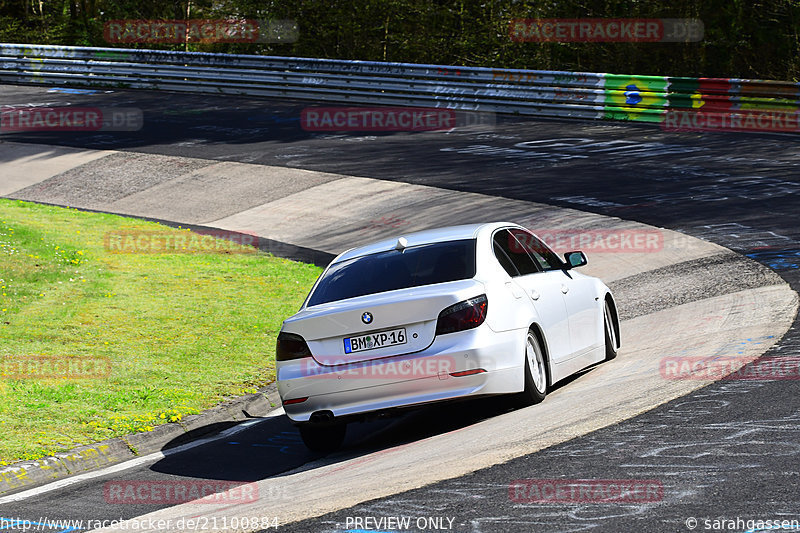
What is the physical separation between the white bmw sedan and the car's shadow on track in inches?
8.3

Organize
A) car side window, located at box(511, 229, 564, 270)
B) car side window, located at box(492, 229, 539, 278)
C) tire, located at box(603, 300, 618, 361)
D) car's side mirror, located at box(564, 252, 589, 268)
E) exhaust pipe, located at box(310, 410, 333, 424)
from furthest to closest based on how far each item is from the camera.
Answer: tire, located at box(603, 300, 618, 361), car's side mirror, located at box(564, 252, 589, 268), car side window, located at box(511, 229, 564, 270), car side window, located at box(492, 229, 539, 278), exhaust pipe, located at box(310, 410, 333, 424)

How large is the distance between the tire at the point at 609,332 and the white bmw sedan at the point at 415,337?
4.24ft

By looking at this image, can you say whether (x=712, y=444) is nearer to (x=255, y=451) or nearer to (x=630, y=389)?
(x=630, y=389)

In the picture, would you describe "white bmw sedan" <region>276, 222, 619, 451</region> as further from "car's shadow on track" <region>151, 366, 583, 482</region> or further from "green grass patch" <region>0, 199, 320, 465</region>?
"green grass patch" <region>0, 199, 320, 465</region>

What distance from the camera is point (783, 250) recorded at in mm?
13898

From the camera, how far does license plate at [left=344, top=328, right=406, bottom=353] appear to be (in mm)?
7523

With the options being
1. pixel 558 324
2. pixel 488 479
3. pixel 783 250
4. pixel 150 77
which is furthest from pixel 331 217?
pixel 150 77

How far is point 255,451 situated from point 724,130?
18542 mm

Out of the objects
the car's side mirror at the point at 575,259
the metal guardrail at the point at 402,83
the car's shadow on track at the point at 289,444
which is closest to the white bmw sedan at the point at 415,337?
the car's shadow on track at the point at 289,444

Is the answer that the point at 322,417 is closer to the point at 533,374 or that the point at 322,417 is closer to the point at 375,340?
the point at 375,340

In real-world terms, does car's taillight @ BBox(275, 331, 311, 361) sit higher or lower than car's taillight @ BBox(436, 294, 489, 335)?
lower

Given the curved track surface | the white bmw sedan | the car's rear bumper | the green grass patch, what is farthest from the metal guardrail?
the car's rear bumper

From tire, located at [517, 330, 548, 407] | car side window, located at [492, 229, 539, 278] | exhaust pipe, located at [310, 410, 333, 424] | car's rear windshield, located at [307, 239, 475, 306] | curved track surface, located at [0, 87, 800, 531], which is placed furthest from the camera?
car side window, located at [492, 229, 539, 278]

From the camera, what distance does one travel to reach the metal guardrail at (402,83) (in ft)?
80.4
